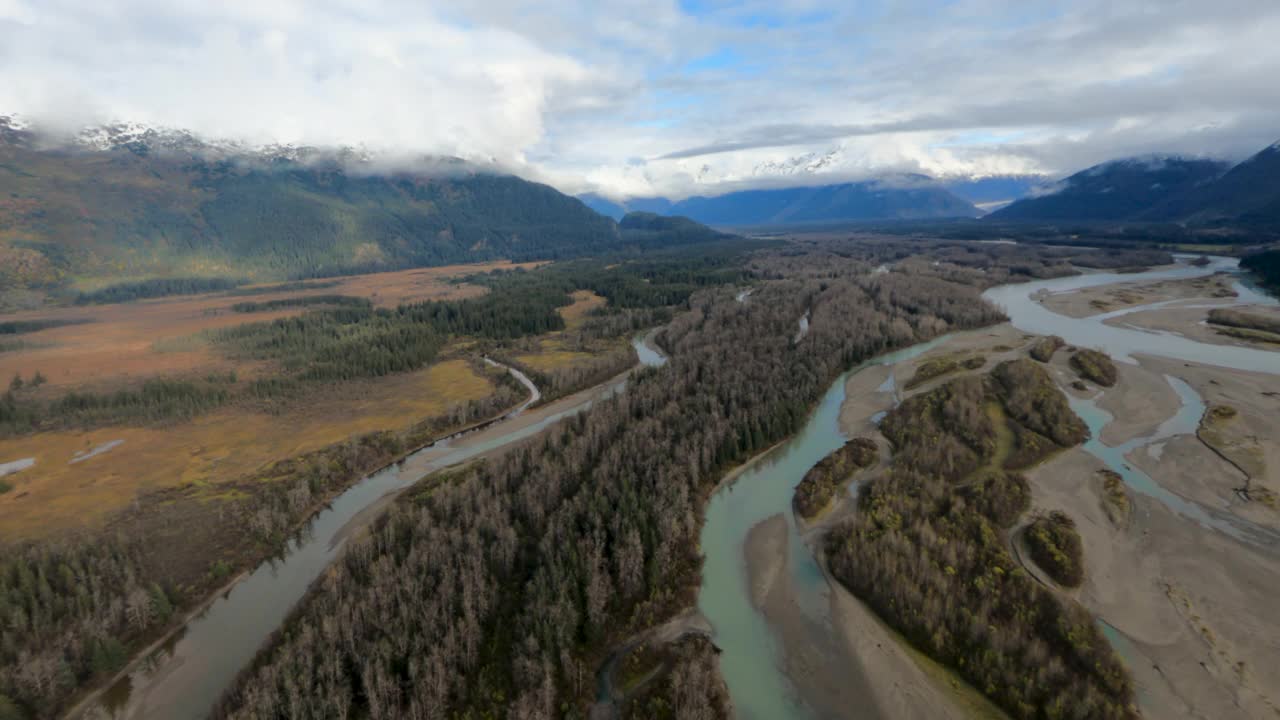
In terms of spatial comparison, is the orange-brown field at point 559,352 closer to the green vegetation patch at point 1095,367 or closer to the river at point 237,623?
the river at point 237,623

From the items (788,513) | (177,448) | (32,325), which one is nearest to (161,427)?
(177,448)

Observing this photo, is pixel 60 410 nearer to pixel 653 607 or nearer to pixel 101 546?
pixel 101 546

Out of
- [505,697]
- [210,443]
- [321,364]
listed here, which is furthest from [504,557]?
[321,364]

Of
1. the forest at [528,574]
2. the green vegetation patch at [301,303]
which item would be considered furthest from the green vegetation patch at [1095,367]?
the green vegetation patch at [301,303]

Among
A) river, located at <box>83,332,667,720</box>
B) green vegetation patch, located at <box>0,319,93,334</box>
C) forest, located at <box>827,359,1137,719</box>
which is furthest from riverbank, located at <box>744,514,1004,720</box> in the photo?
green vegetation patch, located at <box>0,319,93,334</box>

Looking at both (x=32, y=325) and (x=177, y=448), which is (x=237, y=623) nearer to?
(x=177, y=448)

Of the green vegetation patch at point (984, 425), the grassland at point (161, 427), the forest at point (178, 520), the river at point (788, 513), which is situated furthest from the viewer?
the grassland at point (161, 427)
